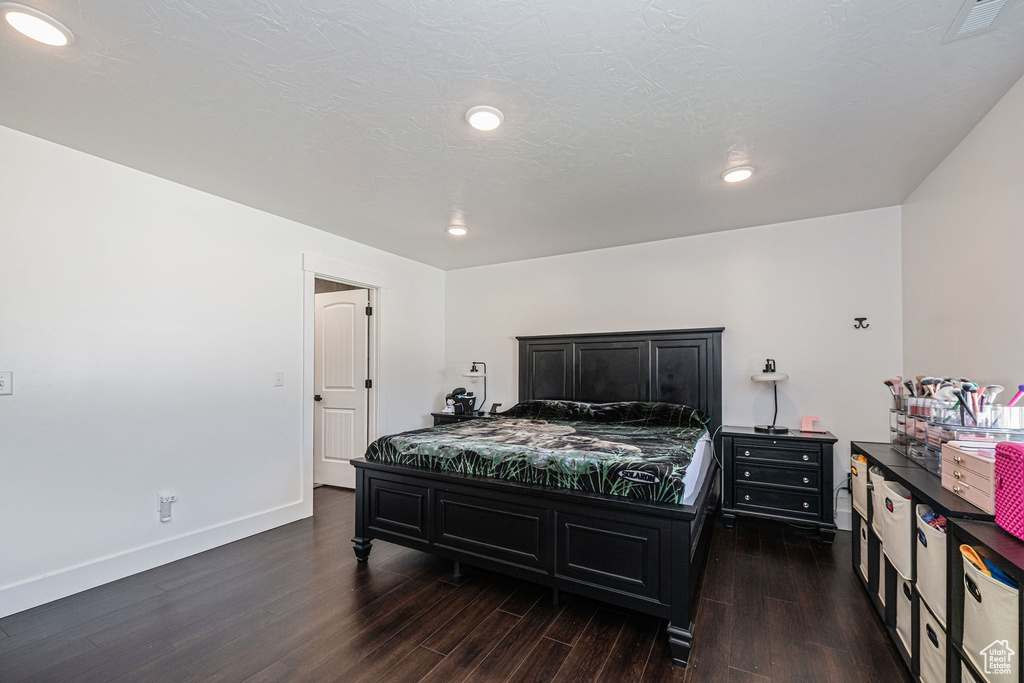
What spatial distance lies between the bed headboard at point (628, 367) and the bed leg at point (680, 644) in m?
2.25

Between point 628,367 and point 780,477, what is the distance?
4.98 ft

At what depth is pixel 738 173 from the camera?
110 inches

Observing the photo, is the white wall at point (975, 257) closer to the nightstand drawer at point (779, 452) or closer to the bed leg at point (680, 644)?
the nightstand drawer at point (779, 452)

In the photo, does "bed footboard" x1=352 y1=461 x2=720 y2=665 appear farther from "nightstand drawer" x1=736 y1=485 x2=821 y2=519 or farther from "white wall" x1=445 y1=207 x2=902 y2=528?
"white wall" x1=445 y1=207 x2=902 y2=528

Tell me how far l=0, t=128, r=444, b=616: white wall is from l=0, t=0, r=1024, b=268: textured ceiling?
338 millimetres

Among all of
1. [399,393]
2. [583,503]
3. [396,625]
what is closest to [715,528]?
[583,503]

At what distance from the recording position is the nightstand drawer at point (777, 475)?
10.5ft

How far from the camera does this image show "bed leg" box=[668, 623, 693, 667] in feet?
6.20

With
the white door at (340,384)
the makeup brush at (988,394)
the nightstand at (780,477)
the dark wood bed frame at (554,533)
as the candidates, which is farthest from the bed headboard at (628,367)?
the makeup brush at (988,394)

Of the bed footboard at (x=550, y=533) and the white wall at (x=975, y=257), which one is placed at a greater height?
the white wall at (x=975, y=257)

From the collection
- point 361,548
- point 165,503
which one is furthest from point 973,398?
point 165,503

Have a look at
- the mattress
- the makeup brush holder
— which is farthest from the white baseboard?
the makeup brush holder

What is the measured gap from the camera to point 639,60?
68.9 inches

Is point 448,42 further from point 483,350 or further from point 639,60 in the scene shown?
point 483,350
